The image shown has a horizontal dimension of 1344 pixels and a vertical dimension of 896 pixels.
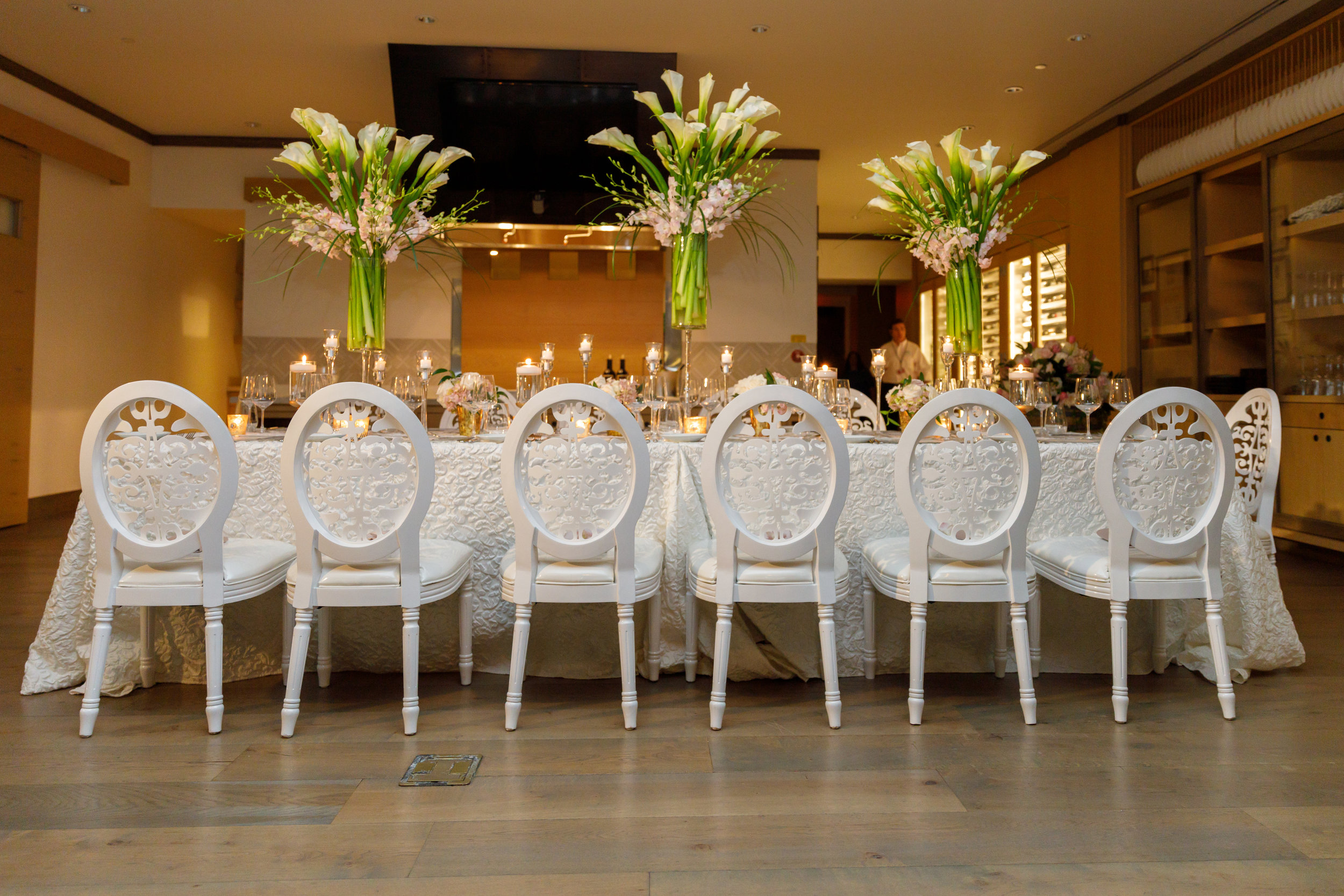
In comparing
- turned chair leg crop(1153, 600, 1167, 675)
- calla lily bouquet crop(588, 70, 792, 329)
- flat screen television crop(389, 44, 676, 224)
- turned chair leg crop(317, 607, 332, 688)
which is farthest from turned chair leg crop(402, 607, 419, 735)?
flat screen television crop(389, 44, 676, 224)

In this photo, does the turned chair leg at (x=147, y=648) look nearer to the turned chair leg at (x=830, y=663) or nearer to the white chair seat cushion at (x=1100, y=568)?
the turned chair leg at (x=830, y=663)

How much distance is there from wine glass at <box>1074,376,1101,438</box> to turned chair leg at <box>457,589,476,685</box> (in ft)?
6.76

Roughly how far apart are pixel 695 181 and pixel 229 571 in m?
1.89

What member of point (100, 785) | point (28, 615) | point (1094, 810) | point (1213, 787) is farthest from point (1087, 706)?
point (28, 615)

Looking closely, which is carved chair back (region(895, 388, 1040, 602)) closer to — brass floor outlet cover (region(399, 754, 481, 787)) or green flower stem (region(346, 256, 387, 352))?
brass floor outlet cover (region(399, 754, 481, 787))

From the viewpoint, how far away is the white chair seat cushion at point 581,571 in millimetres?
2408

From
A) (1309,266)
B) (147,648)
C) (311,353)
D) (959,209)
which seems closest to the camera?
(147,648)

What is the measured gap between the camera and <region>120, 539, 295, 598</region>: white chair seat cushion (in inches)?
92.6

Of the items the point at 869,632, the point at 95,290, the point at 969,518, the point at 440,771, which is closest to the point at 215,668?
the point at 440,771

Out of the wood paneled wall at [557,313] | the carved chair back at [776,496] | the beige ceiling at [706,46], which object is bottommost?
the carved chair back at [776,496]

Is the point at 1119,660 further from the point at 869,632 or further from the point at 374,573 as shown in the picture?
the point at 374,573

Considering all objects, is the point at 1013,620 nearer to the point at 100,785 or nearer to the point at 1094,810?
the point at 1094,810

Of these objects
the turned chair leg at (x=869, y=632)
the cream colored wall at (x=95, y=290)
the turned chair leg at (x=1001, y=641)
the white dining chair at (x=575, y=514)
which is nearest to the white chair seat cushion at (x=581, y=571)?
the white dining chair at (x=575, y=514)

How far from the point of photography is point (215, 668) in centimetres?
235
